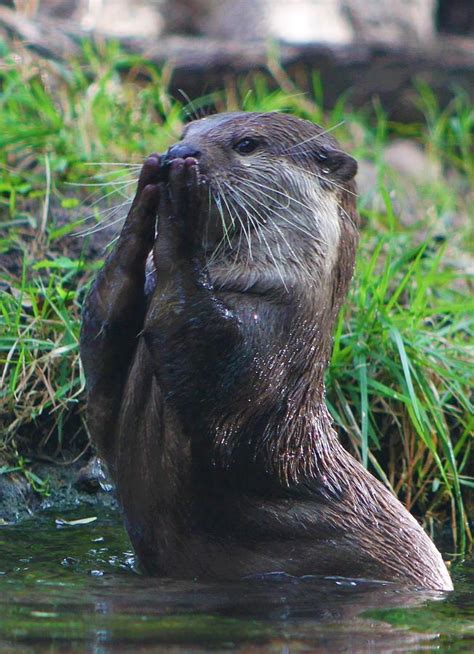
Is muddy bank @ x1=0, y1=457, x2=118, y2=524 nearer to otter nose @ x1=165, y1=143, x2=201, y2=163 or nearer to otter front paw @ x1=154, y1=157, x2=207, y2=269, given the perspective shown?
otter front paw @ x1=154, y1=157, x2=207, y2=269

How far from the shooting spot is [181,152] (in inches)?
115

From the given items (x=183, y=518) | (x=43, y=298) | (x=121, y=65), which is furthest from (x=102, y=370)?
(x=121, y=65)

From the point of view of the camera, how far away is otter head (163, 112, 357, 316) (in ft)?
9.71

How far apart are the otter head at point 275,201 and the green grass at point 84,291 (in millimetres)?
444

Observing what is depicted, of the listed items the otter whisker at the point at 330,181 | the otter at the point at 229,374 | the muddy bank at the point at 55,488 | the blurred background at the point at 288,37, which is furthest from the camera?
the blurred background at the point at 288,37

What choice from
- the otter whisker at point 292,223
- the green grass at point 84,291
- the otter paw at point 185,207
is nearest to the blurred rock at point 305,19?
the green grass at point 84,291

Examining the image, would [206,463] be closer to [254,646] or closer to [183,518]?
[183,518]

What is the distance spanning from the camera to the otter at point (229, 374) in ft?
9.20

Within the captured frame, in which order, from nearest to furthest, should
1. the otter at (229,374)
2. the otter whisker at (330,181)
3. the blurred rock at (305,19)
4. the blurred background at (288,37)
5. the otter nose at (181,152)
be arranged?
the otter at (229,374)
the otter nose at (181,152)
the otter whisker at (330,181)
the blurred background at (288,37)
the blurred rock at (305,19)

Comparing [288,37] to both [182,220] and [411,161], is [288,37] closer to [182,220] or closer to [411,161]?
[411,161]

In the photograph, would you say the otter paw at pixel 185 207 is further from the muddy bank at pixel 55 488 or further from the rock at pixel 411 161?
the rock at pixel 411 161

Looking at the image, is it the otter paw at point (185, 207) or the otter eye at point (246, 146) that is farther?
the otter eye at point (246, 146)

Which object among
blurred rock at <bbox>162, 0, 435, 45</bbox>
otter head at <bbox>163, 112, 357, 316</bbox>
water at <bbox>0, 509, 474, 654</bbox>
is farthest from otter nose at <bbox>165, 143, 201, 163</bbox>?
blurred rock at <bbox>162, 0, 435, 45</bbox>

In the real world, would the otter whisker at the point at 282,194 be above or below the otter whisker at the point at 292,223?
above
